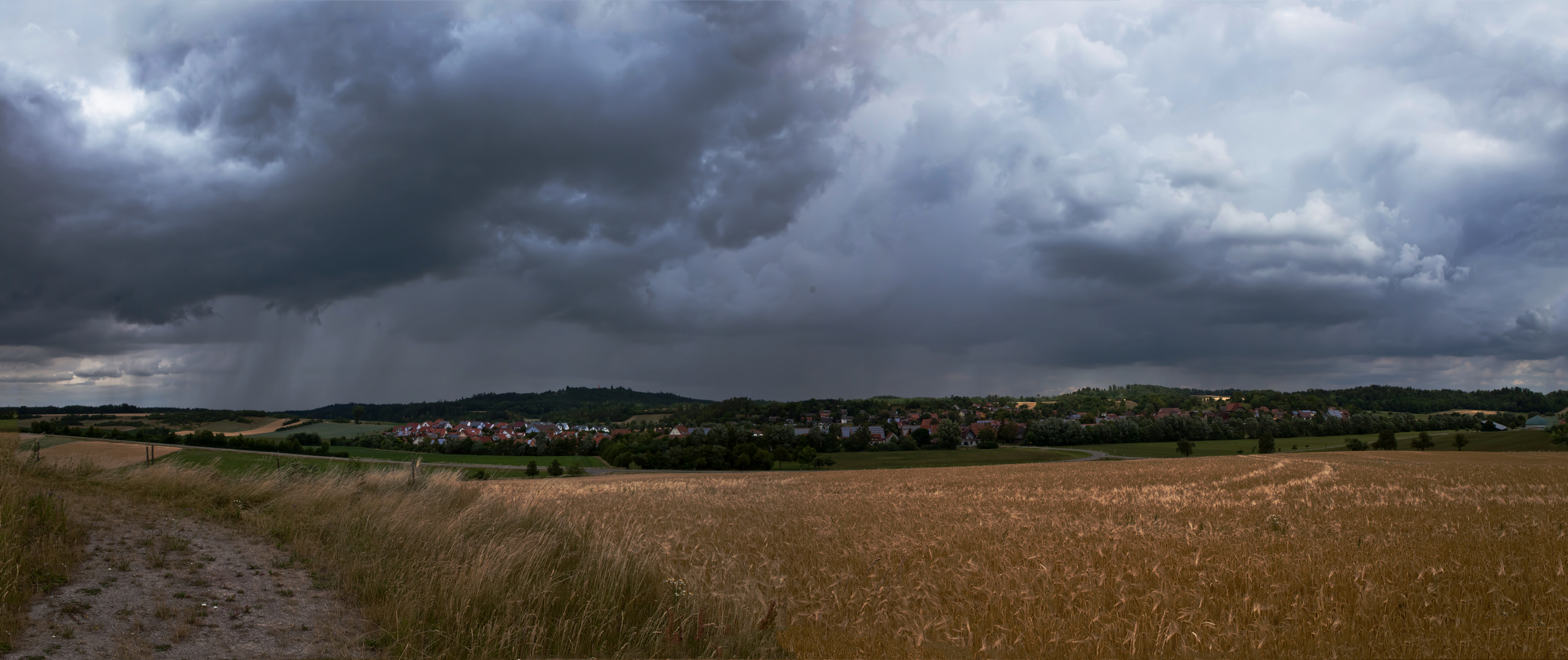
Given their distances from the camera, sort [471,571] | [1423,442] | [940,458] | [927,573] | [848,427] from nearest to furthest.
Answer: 1. [471,571]
2. [927,573]
3. [1423,442]
4. [940,458]
5. [848,427]

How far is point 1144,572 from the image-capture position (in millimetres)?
7609

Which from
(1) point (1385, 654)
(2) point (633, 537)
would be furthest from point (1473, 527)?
(2) point (633, 537)

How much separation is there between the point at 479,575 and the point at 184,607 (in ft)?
8.88

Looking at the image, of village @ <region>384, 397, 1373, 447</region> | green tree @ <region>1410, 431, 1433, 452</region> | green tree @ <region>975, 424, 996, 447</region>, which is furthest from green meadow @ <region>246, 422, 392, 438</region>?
green tree @ <region>1410, 431, 1433, 452</region>

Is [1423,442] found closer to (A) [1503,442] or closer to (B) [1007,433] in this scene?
(A) [1503,442]

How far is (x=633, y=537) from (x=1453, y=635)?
9808 mm

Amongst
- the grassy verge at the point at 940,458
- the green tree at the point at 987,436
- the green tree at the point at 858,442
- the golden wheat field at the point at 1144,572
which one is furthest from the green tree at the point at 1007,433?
the golden wheat field at the point at 1144,572

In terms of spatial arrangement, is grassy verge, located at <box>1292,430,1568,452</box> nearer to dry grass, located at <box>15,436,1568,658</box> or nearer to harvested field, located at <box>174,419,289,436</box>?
dry grass, located at <box>15,436,1568,658</box>

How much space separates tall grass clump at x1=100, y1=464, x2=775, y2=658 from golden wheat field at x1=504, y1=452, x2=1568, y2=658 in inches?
26.4

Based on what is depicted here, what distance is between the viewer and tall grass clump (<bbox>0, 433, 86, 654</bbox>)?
5844 mm

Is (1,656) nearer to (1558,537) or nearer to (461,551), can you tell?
(461,551)

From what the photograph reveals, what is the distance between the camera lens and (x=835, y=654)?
6.16 metres

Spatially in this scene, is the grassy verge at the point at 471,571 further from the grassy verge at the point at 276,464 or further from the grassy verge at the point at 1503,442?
the grassy verge at the point at 1503,442

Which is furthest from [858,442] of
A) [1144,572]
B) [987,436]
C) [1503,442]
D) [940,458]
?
[1144,572]
